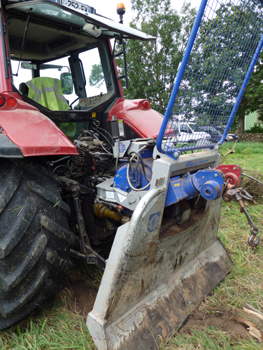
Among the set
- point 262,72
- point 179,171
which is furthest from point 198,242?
point 262,72

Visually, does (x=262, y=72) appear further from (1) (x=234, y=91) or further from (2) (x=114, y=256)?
(2) (x=114, y=256)

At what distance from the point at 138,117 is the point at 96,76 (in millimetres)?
751

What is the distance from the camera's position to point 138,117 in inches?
99.0

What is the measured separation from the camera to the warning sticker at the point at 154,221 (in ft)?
5.31

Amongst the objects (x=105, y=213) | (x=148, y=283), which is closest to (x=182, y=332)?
(x=148, y=283)

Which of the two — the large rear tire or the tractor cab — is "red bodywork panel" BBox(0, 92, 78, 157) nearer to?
the large rear tire

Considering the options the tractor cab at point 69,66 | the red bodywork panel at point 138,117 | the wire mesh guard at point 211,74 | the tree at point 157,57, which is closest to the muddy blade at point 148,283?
the wire mesh guard at point 211,74

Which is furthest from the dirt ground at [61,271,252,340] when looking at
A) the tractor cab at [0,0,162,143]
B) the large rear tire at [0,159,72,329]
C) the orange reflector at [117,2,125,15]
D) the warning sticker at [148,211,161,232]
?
the orange reflector at [117,2,125,15]

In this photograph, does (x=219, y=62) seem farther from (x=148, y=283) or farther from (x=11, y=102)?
(x=148, y=283)

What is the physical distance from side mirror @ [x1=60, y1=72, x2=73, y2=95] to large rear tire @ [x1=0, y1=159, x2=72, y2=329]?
130 centimetres

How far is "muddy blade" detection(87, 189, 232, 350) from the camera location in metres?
1.52

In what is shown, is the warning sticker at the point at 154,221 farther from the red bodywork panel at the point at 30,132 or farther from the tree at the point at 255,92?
the tree at the point at 255,92

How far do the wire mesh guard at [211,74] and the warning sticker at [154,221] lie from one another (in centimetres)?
40

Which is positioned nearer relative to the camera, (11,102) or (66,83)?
(11,102)
